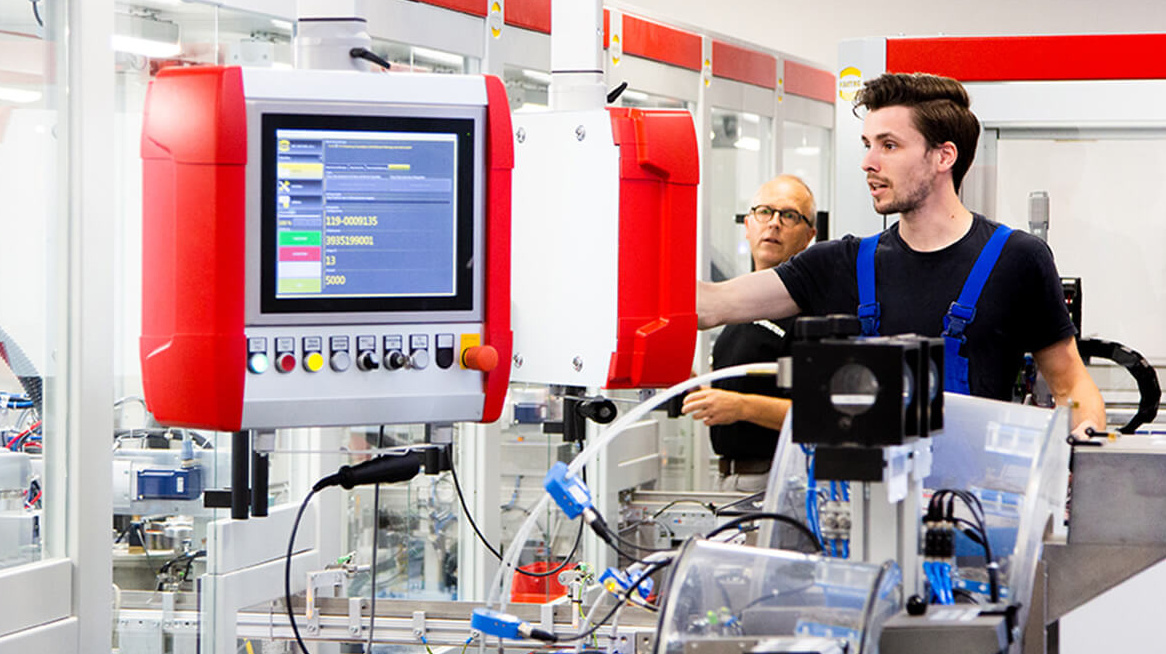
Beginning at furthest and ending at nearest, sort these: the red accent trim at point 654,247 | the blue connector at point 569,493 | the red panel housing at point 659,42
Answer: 1. the red panel housing at point 659,42
2. the red accent trim at point 654,247
3. the blue connector at point 569,493

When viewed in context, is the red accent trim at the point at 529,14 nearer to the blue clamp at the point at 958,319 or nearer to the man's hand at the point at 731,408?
the man's hand at the point at 731,408

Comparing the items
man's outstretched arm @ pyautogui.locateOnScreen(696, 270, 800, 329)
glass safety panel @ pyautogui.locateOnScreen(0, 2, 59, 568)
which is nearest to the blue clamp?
man's outstretched arm @ pyautogui.locateOnScreen(696, 270, 800, 329)

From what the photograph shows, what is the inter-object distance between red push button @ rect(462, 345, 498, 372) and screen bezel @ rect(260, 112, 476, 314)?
0.23 feet

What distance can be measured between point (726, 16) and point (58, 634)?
23.2 ft

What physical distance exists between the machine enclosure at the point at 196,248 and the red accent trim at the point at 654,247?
0.75 metres

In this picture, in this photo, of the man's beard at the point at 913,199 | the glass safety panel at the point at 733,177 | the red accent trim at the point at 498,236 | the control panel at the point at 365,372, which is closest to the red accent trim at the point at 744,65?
the glass safety panel at the point at 733,177

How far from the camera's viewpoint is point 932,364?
1626 millimetres

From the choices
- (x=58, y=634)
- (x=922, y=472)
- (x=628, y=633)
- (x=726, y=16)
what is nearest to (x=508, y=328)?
(x=628, y=633)

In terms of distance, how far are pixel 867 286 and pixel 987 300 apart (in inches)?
9.2

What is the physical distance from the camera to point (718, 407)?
10.5 feet

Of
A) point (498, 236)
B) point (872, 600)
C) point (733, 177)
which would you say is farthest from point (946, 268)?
point (733, 177)

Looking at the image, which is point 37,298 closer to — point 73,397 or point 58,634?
point 73,397

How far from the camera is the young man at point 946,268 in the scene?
2705 mm

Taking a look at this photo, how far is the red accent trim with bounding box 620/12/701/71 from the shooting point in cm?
483
